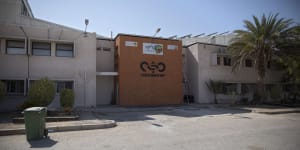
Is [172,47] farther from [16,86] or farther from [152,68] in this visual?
[16,86]

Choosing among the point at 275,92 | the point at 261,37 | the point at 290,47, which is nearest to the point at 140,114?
the point at 261,37

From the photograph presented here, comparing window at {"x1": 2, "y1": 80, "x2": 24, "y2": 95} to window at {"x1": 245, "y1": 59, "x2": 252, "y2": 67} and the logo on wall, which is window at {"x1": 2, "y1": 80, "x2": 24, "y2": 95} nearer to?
the logo on wall

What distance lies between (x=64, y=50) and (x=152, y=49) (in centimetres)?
797

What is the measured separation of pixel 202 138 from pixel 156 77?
→ 488 inches

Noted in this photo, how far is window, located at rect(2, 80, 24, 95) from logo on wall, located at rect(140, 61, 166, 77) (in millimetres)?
9879

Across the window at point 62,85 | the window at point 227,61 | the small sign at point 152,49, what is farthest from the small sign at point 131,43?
the window at point 227,61

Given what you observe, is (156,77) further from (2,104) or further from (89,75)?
(2,104)

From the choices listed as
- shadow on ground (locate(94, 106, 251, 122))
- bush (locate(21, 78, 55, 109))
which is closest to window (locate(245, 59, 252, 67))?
shadow on ground (locate(94, 106, 251, 122))

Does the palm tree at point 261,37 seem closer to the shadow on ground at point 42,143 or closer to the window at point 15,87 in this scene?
the shadow on ground at point 42,143

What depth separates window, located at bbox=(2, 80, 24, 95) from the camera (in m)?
15.0

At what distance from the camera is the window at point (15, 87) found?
1504cm

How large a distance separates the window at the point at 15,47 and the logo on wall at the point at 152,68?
32.3 ft

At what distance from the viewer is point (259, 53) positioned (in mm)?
19344

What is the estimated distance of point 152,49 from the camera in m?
19.6
